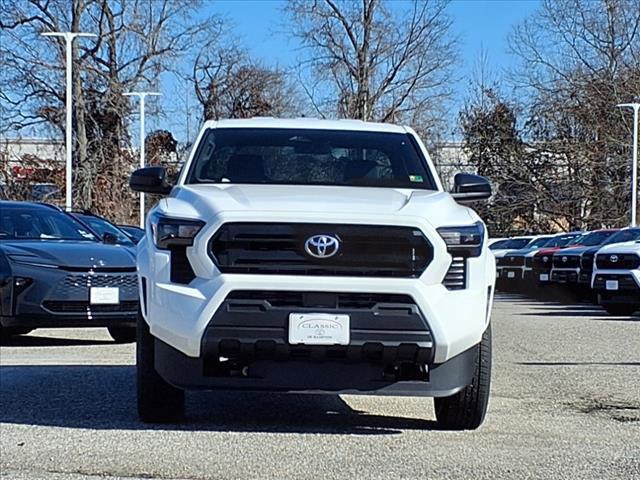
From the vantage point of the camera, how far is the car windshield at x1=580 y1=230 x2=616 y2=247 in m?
21.3

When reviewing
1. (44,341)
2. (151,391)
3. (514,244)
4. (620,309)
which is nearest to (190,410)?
(151,391)

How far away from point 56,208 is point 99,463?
708cm

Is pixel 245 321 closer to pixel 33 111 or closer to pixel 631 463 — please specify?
pixel 631 463

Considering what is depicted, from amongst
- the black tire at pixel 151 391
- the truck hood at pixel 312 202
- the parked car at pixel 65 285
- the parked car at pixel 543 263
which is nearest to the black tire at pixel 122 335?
the parked car at pixel 65 285

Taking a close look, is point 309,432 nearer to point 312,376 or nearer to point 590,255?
point 312,376

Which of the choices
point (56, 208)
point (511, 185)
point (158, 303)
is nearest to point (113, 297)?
point (56, 208)

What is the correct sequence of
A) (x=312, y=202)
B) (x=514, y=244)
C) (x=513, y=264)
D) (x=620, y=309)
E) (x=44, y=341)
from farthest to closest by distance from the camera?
(x=514, y=244) < (x=513, y=264) < (x=620, y=309) < (x=44, y=341) < (x=312, y=202)

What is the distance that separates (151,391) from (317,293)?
1333 mm

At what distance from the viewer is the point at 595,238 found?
863 inches

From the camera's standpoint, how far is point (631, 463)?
5898 mm

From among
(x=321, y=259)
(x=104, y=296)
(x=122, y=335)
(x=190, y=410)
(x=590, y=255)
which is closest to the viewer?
(x=321, y=259)

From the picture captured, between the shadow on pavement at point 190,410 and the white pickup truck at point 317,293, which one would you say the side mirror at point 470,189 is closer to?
the white pickup truck at point 317,293

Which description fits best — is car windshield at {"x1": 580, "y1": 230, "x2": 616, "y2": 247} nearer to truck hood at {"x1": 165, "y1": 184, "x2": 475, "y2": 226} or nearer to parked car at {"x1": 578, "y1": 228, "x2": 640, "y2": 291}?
parked car at {"x1": 578, "y1": 228, "x2": 640, "y2": 291}

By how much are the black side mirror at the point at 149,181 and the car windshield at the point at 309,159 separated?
178mm
